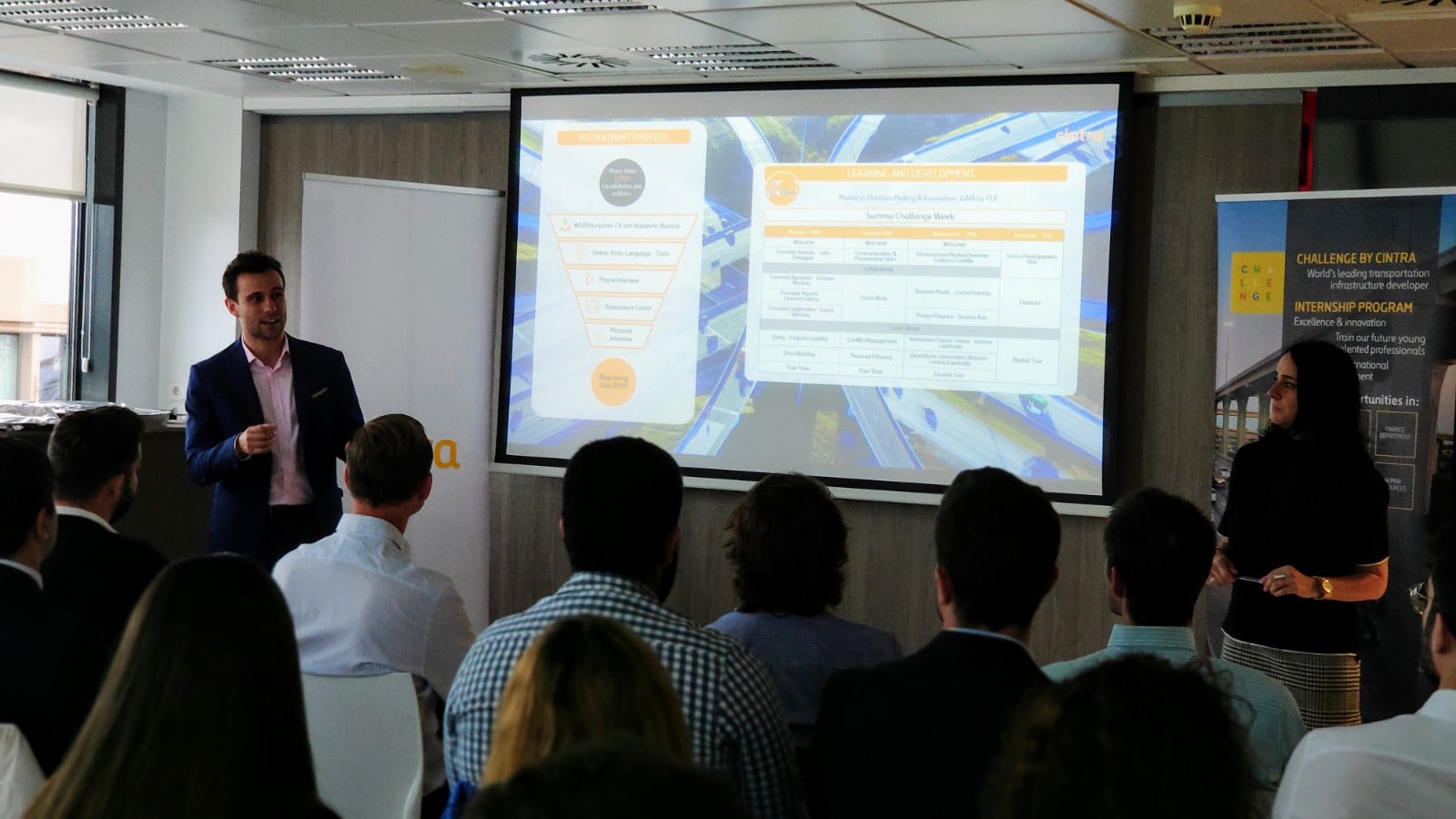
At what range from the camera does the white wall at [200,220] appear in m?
7.31

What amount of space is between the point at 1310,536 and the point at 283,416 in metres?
3.22

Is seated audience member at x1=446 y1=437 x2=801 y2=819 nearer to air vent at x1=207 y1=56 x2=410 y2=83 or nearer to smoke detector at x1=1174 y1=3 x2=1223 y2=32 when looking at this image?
smoke detector at x1=1174 y1=3 x2=1223 y2=32

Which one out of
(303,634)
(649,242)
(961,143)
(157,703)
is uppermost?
(961,143)

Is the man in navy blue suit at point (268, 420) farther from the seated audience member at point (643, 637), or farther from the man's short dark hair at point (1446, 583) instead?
the man's short dark hair at point (1446, 583)

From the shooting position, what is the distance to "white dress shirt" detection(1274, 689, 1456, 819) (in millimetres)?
1648

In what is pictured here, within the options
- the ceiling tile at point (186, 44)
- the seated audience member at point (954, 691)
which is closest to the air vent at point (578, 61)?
the ceiling tile at point (186, 44)

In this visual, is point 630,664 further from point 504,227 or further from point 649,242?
point 504,227

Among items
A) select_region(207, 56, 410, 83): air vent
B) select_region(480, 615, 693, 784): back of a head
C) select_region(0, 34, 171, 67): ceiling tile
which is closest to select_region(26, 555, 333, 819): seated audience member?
select_region(480, 615, 693, 784): back of a head

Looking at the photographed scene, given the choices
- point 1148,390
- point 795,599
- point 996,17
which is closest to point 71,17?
point 996,17

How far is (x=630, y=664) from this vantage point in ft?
3.96

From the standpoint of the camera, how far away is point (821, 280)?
18.8 ft

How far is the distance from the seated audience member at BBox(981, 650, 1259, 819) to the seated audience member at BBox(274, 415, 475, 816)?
1.85m

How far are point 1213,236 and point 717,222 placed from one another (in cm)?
207

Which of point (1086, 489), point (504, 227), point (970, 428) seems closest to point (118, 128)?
point (504, 227)
